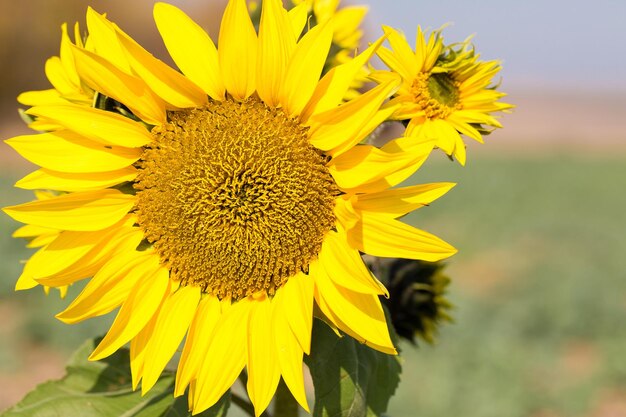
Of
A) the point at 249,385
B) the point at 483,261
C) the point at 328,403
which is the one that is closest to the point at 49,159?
the point at 249,385

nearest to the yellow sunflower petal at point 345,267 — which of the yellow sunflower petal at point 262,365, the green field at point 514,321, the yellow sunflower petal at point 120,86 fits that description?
the yellow sunflower petal at point 262,365

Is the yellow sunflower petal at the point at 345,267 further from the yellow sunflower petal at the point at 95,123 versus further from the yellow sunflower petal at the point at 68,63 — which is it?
the yellow sunflower petal at the point at 68,63

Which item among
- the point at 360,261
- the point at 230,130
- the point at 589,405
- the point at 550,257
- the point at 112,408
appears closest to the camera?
the point at 360,261

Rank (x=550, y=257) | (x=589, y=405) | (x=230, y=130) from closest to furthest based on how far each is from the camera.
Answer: (x=230, y=130)
(x=589, y=405)
(x=550, y=257)

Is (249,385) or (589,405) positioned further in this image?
(589,405)

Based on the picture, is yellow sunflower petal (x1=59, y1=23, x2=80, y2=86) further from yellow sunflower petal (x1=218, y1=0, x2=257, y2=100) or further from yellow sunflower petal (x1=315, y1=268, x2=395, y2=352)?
yellow sunflower petal (x1=315, y1=268, x2=395, y2=352)

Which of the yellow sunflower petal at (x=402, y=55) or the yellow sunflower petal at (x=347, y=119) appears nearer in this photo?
the yellow sunflower petal at (x=347, y=119)

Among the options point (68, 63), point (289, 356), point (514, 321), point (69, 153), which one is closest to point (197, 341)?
point (289, 356)

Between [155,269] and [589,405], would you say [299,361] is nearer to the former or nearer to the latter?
[155,269]

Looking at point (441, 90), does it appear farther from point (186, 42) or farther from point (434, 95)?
point (186, 42)
